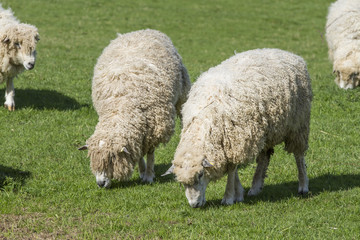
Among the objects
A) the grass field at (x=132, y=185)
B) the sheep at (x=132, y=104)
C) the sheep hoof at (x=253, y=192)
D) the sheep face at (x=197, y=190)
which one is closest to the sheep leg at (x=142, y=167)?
the sheep at (x=132, y=104)

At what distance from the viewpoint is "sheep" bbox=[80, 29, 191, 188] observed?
7324 mm

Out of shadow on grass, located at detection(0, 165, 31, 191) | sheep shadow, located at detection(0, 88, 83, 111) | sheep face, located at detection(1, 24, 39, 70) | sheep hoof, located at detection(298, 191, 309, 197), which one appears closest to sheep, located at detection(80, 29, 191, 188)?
shadow on grass, located at detection(0, 165, 31, 191)

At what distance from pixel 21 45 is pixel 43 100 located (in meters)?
1.47

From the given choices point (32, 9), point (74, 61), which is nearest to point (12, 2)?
point (32, 9)

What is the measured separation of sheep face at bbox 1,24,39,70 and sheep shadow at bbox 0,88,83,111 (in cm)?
99

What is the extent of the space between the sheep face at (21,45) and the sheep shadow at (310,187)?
5600 mm

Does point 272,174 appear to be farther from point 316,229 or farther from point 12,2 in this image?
point 12,2

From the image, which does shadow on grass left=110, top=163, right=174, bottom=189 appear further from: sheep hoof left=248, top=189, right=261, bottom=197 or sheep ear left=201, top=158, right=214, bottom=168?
sheep ear left=201, top=158, right=214, bottom=168

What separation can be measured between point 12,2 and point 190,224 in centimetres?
2252

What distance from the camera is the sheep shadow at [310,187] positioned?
722 cm

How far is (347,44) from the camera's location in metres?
13.1

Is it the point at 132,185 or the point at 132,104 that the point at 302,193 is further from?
the point at 132,104

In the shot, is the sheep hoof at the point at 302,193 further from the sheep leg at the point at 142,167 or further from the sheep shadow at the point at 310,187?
the sheep leg at the point at 142,167

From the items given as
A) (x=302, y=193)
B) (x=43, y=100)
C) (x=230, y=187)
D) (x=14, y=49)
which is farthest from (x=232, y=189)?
(x=43, y=100)
